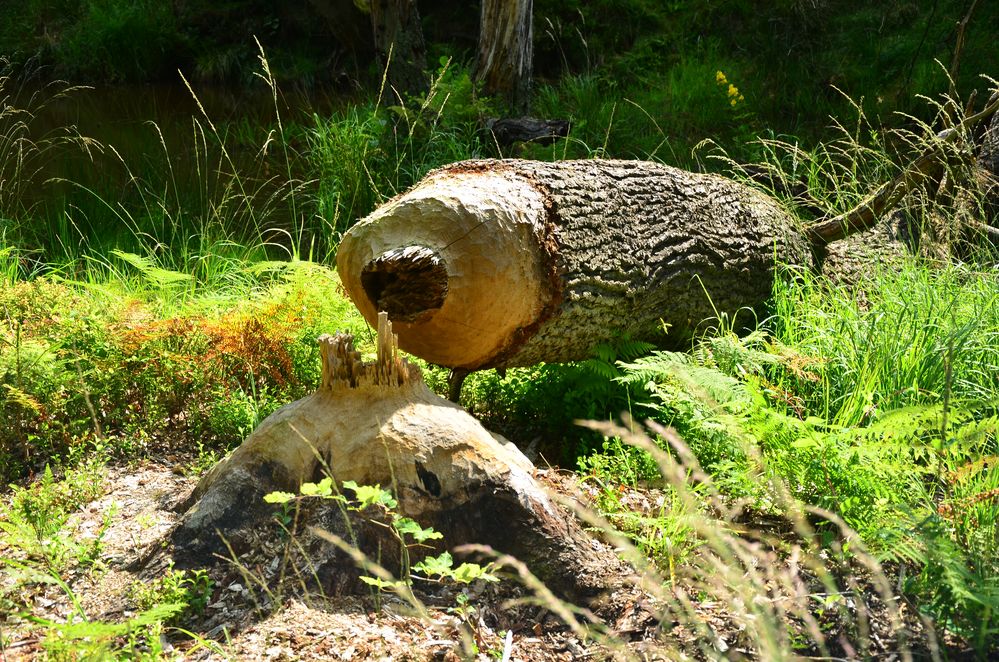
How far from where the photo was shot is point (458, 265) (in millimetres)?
3957

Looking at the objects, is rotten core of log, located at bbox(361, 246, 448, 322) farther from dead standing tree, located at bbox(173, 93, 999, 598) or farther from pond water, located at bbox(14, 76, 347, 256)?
pond water, located at bbox(14, 76, 347, 256)

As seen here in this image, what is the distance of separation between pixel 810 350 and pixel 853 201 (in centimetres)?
216

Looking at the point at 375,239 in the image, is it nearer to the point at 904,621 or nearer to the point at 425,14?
the point at 904,621

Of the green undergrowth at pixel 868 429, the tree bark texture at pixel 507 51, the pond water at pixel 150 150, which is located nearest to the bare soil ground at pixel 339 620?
the green undergrowth at pixel 868 429

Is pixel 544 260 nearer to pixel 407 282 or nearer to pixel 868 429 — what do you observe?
pixel 407 282

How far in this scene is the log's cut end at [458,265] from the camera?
3955mm

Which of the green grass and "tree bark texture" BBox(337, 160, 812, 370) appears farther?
"tree bark texture" BBox(337, 160, 812, 370)

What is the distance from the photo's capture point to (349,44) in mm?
12898

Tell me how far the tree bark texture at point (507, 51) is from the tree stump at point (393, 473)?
20.3 feet

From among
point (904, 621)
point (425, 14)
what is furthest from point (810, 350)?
point (425, 14)

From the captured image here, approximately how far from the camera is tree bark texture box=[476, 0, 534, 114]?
905cm

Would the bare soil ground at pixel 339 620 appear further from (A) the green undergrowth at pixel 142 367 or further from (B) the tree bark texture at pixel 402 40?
(B) the tree bark texture at pixel 402 40

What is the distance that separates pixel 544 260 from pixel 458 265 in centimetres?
41

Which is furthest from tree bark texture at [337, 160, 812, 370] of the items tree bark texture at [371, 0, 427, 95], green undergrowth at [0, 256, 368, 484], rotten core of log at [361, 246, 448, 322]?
tree bark texture at [371, 0, 427, 95]
